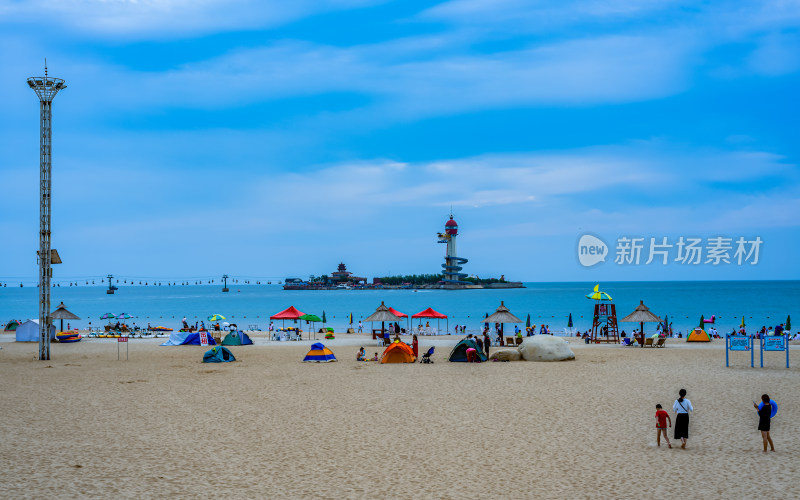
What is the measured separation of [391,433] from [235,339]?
21417 mm

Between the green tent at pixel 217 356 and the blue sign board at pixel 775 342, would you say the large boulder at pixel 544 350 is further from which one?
the green tent at pixel 217 356

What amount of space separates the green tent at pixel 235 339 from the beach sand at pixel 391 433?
10222 mm

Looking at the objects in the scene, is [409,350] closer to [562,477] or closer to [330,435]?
[330,435]

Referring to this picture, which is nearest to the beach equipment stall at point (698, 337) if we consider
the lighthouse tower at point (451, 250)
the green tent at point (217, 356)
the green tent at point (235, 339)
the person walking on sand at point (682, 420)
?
the green tent at point (235, 339)

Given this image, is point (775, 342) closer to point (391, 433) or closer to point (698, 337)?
point (698, 337)

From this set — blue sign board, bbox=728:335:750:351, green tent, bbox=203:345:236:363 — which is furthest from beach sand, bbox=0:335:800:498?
green tent, bbox=203:345:236:363

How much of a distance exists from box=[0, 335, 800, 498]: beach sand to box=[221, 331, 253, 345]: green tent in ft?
33.5

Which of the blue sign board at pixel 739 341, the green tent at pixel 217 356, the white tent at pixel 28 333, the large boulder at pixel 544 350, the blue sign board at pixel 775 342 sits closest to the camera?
the blue sign board at pixel 775 342

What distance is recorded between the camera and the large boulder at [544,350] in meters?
23.0

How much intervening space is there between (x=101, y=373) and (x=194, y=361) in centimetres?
435

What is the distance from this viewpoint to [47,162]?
23766mm

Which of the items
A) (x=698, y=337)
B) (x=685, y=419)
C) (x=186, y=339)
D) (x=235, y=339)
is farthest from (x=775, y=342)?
(x=186, y=339)

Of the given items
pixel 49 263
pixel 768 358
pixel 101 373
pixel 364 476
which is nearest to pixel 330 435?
pixel 364 476

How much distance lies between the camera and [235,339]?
31.4 metres
